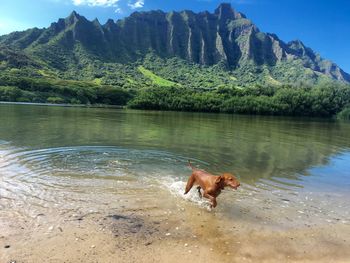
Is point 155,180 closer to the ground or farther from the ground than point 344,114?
closer to the ground

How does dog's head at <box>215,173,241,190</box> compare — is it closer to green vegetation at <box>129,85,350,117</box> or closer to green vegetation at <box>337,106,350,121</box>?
green vegetation at <box>129,85,350,117</box>

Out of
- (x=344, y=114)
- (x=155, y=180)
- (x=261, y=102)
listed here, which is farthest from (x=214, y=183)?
(x=344, y=114)

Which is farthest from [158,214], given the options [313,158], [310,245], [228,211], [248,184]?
[313,158]

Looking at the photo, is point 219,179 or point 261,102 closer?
Result: point 219,179

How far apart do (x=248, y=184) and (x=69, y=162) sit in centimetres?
962

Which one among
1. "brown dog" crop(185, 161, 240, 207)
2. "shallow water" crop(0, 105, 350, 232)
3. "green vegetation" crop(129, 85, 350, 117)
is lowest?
"shallow water" crop(0, 105, 350, 232)

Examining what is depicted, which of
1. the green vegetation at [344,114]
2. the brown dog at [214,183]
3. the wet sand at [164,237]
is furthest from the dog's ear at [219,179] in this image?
the green vegetation at [344,114]

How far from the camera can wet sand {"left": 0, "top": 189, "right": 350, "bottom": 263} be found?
7668mm

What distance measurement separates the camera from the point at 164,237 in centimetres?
869

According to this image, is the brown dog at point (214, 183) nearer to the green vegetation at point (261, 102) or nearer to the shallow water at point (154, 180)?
the shallow water at point (154, 180)

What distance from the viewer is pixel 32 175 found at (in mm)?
14602

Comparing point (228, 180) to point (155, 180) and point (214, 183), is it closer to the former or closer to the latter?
point (214, 183)

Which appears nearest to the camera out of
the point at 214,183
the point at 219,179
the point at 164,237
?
the point at 164,237

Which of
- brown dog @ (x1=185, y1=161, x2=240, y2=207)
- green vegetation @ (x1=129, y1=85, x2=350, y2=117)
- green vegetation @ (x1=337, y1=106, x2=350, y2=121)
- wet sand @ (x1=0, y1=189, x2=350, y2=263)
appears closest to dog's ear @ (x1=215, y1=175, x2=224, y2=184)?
brown dog @ (x1=185, y1=161, x2=240, y2=207)
